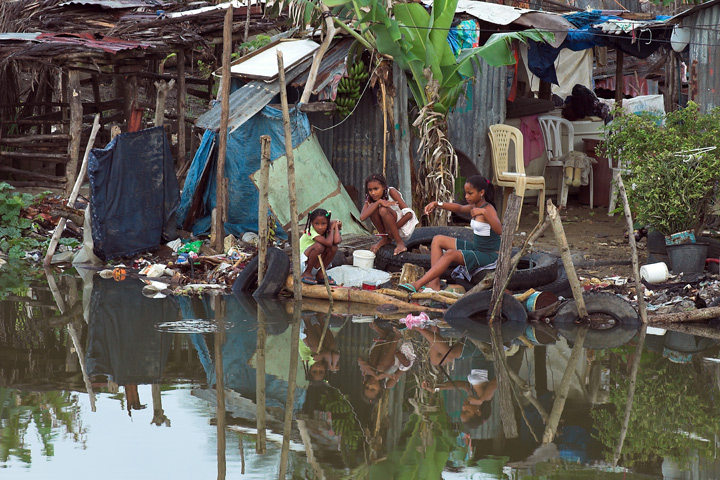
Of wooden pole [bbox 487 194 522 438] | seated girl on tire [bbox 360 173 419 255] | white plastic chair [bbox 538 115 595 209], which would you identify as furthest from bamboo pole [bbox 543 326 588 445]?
white plastic chair [bbox 538 115 595 209]

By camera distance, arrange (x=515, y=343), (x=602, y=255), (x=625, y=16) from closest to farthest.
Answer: (x=515, y=343) → (x=602, y=255) → (x=625, y=16)

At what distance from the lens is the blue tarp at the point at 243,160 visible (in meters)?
11.0

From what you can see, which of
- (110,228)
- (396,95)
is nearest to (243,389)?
(110,228)

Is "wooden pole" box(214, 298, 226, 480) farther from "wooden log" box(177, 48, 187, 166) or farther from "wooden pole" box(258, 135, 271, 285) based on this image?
"wooden log" box(177, 48, 187, 166)

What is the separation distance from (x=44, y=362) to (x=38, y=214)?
21.3 ft

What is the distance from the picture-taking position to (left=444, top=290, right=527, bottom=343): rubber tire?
7316 mm

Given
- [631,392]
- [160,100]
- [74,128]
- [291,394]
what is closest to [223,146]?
[160,100]

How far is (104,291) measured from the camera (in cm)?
895

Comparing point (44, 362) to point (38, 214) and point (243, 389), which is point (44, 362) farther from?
point (38, 214)

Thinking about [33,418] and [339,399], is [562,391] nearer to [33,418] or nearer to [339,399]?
[339,399]

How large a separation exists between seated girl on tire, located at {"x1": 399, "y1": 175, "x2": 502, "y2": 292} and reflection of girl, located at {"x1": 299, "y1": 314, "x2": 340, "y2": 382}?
4.13ft

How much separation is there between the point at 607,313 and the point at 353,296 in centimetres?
238

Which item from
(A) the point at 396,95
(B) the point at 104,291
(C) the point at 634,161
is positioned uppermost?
(A) the point at 396,95

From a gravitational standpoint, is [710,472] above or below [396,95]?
below
